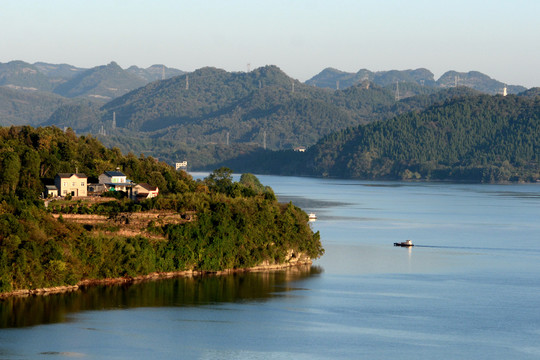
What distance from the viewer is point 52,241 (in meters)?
43.7

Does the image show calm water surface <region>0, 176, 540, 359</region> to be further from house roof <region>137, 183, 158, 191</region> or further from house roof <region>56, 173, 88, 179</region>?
house roof <region>56, 173, 88, 179</region>

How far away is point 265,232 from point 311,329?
13310 mm

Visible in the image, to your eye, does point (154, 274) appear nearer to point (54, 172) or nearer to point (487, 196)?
point (54, 172)

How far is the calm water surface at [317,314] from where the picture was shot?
35.9m

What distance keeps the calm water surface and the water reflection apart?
0.18 feet

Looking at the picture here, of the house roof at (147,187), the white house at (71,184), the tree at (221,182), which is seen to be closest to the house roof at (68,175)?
the white house at (71,184)

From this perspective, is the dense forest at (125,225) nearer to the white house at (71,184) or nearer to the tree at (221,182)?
the tree at (221,182)

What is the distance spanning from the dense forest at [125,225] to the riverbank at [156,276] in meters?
0.22

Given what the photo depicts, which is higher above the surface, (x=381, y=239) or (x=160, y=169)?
(x=160, y=169)

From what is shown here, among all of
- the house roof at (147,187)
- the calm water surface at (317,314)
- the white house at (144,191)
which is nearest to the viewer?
the calm water surface at (317,314)

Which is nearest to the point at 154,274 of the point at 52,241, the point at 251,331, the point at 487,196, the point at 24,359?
the point at 52,241

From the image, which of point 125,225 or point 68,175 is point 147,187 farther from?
point 125,225

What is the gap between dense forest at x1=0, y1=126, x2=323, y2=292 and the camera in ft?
142

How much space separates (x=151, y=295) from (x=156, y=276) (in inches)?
150
